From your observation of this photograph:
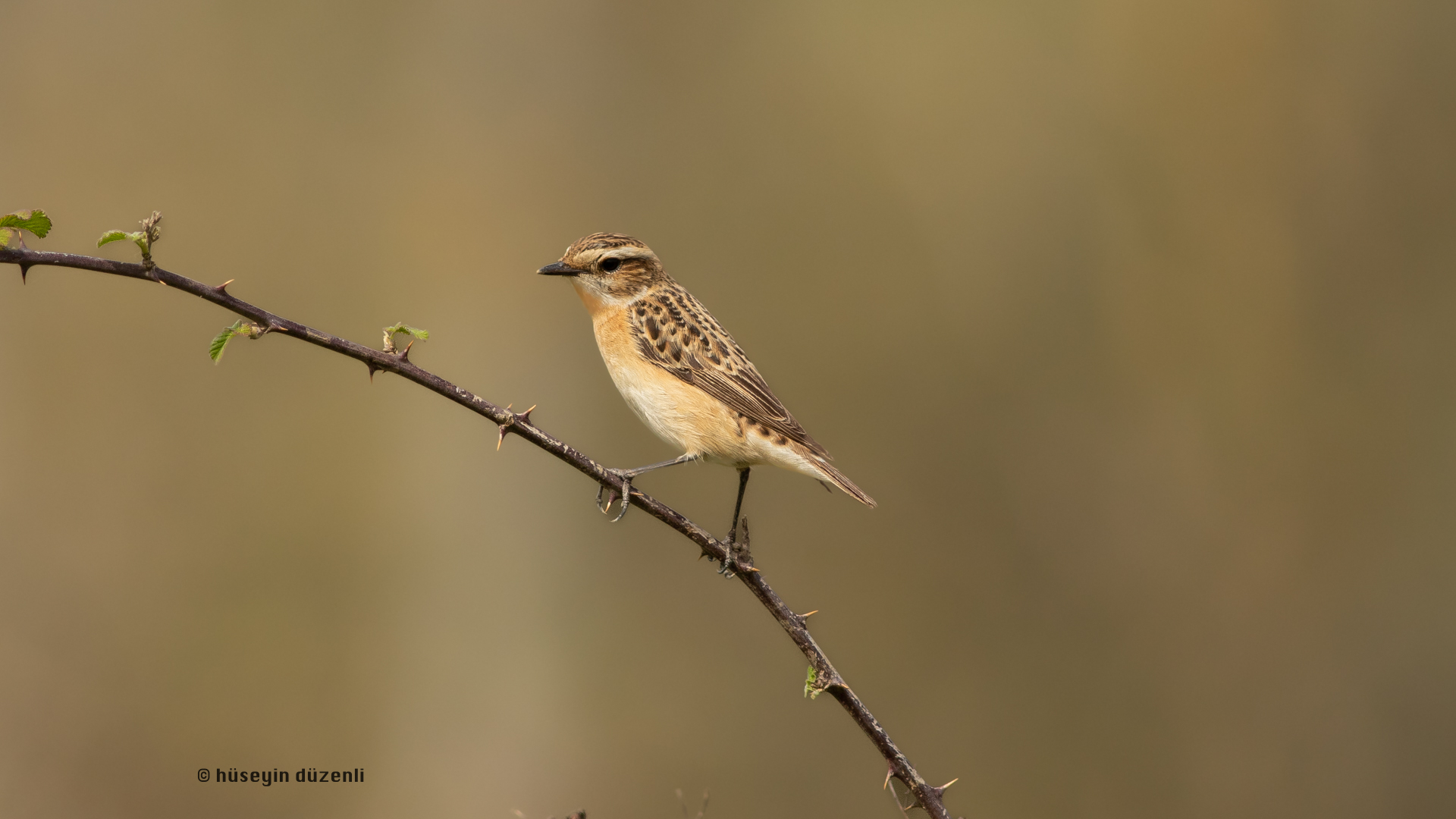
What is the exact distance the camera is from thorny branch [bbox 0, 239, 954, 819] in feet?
8.34

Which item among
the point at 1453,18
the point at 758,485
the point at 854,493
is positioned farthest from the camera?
the point at 1453,18

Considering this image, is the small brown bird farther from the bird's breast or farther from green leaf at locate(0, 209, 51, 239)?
green leaf at locate(0, 209, 51, 239)

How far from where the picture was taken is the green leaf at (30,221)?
2518 mm

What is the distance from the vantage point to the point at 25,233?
8.82 ft

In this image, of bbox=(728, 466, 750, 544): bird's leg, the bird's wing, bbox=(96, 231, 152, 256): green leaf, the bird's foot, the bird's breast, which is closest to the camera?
bbox=(96, 231, 152, 256): green leaf

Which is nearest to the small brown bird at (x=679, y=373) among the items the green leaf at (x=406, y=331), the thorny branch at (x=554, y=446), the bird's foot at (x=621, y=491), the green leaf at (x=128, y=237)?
the bird's foot at (x=621, y=491)

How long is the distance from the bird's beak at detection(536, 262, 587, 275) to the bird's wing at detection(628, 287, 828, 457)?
436 millimetres

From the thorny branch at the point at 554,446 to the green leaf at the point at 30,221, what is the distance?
8 centimetres

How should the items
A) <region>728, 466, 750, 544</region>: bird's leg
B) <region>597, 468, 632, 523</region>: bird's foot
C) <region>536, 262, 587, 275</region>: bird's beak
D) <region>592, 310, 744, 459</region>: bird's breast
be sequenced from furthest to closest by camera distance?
1. <region>592, 310, 744, 459</region>: bird's breast
2. <region>536, 262, 587, 275</region>: bird's beak
3. <region>728, 466, 750, 544</region>: bird's leg
4. <region>597, 468, 632, 523</region>: bird's foot

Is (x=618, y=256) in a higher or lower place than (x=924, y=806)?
higher

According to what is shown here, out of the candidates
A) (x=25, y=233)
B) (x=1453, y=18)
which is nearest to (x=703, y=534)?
(x=25, y=233)

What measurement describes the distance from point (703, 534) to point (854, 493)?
115 centimetres

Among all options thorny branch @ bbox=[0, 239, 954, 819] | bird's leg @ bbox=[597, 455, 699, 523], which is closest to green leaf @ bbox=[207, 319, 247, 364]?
thorny branch @ bbox=[0, 239, 954, 819]

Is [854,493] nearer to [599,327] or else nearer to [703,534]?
[703,534]
